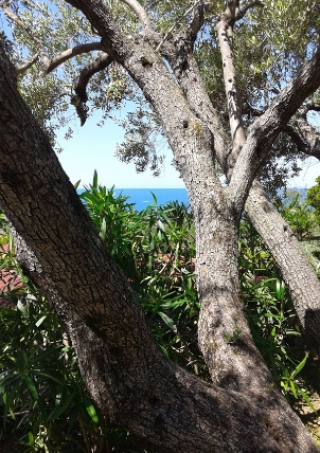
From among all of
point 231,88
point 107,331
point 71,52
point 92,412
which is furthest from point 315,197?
point 107,331

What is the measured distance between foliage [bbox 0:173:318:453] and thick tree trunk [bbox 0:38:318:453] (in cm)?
41

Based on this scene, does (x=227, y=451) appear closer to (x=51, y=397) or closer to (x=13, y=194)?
(x=51, y=397)

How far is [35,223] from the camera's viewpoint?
4.23 feet

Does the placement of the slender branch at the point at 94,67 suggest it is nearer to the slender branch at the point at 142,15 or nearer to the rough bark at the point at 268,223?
the slender branch at the point at 142,15

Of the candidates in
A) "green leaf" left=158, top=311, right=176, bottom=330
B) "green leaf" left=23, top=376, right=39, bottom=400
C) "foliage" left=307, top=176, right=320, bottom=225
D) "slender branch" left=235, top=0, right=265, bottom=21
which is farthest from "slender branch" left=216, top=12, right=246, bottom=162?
"green leaf" left=23, top=376, right=39, bottom=400

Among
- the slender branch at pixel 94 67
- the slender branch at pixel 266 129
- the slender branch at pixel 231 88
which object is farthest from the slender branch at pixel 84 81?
the slender branch at pixel 266 129

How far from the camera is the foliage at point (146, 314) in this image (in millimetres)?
2197

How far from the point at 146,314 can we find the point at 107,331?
112 cm

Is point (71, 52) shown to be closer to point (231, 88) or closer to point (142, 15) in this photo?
point (142, 15)

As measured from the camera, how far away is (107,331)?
161 centimetres

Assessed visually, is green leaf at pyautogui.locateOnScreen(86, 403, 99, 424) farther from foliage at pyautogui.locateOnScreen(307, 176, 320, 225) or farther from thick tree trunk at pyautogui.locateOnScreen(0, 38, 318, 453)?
foliage at pyautogui.locateOnScreen(307, 176, 320, 225)

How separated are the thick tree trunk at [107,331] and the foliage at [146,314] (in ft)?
1.36

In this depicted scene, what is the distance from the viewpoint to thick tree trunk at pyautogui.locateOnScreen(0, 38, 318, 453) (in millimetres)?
1234

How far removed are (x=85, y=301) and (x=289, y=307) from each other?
2.37 m
